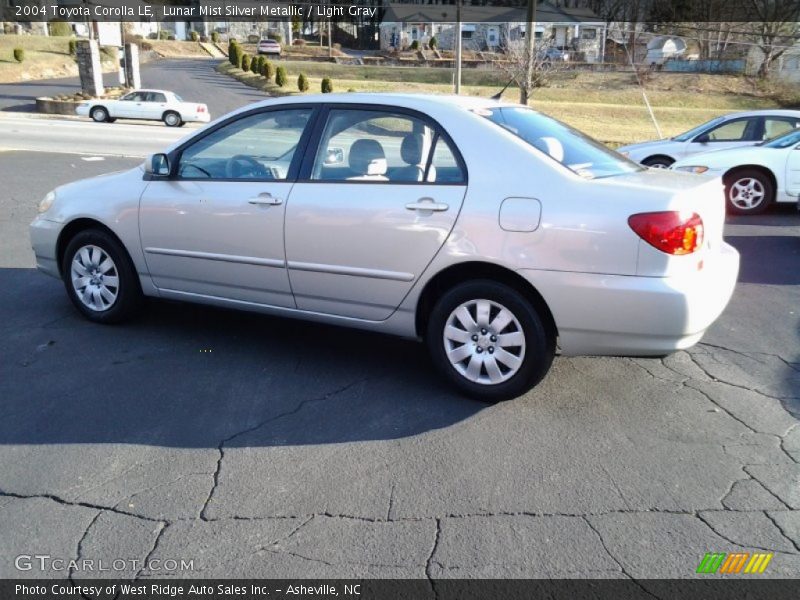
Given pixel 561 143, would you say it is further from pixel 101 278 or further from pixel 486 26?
pixel 486 26

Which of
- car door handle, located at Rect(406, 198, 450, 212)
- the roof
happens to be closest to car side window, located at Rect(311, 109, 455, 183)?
car door handle, located at Rect(406, 198, 450, 212)

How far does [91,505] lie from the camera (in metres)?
3.24

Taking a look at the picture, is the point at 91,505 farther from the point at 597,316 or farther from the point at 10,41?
the point at 10,41

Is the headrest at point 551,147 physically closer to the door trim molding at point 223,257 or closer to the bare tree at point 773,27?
the door trim molding at point 223,257

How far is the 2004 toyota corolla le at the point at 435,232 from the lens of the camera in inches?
152

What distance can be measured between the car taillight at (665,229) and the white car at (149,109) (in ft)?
97.3

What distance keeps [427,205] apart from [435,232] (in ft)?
0.53

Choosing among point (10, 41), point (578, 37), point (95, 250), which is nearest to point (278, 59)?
point (10, 41)

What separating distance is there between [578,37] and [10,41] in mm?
49462

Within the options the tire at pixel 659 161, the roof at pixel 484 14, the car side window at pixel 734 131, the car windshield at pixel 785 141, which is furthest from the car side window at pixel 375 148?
the roof at pixel 484 14

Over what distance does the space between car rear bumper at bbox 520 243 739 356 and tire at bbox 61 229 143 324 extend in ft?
9.78

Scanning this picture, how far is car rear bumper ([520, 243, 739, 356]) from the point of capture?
3.79m

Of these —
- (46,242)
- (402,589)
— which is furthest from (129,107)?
(402,589)
